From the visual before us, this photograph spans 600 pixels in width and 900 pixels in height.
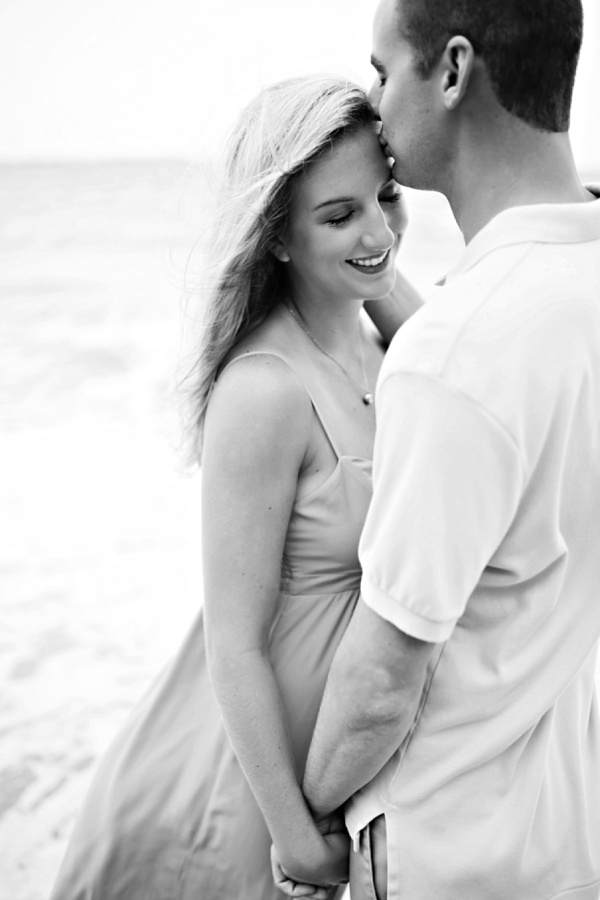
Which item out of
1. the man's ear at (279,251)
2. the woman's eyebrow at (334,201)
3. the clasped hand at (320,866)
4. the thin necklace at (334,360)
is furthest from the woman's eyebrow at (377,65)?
the clasped hand at (320,866)

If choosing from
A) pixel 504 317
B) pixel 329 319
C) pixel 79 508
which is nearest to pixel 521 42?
pixel 504 317

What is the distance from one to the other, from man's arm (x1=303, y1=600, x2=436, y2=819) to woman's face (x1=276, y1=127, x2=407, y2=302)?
0.62 metres

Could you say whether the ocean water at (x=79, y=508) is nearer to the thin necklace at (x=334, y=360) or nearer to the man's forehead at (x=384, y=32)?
the thin necklace at (x=334, y=360)

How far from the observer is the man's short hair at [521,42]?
1110 millimetres

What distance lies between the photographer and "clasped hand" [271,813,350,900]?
143cm

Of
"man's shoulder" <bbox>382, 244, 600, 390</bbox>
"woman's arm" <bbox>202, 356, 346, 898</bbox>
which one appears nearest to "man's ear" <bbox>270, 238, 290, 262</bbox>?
"woman's arm" <bbox>202, 356, 346, 898</bbox>

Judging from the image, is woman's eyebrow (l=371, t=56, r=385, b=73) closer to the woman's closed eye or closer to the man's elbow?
the woman's closed eye

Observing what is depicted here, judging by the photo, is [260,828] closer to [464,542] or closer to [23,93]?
[464,542]

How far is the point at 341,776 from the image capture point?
1.30 meters

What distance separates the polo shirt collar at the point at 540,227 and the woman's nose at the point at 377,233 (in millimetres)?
415

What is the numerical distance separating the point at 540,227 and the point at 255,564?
0.64 meters

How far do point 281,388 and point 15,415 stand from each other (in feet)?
15.8

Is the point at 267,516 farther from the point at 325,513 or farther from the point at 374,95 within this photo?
the point at 374,95

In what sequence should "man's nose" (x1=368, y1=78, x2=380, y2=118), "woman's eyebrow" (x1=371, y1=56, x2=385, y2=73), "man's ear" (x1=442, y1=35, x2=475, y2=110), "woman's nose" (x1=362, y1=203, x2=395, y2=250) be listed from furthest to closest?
"woman's nose" (x1=362, y1=203, x2=395, y2=250), "man's nose" (x1=368, y1=78, x2=380, y2=118), "woman's eyebrow" (x1=371, y1=56, x2=385, y2=73), "man's ear" (x1=442, y1=35, x2=475, y2=110)
